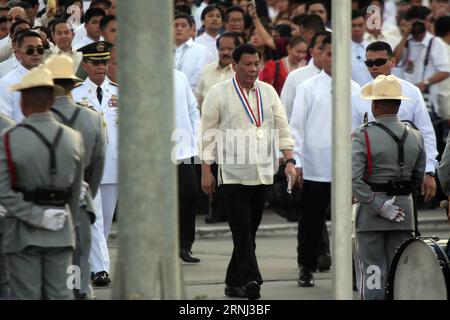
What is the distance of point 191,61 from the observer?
17.6 metres

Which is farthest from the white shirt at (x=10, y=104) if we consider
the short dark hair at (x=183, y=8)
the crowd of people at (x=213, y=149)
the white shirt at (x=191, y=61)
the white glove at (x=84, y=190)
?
the short dark hair at (x=183, y=8)

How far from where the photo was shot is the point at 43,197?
31.7ft

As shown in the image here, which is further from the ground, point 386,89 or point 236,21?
point 236,21

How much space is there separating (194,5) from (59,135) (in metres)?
12.9

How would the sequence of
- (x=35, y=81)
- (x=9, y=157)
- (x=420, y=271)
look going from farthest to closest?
(x=420, y=271), (x=35, y=81), (x=9, y=157)

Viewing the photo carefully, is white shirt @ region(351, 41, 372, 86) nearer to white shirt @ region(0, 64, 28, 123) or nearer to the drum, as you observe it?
white shirt @ region(0, 64, 28, 123)

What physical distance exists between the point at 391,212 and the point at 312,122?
247 cm

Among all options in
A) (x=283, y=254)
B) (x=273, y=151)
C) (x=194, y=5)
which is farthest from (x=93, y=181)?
(x=194, y=5)

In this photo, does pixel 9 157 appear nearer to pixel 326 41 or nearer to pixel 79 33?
pixel 326 41

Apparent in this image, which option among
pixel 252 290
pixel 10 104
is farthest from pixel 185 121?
pixel 252 290

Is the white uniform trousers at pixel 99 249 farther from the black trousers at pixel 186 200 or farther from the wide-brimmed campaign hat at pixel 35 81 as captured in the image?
the wide-brimmed campaign hat at pixel 35 81

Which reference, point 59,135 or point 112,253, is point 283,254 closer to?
point 112,253

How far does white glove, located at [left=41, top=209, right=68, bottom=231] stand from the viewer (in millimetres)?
9625

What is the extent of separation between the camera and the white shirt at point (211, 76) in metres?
17.0
